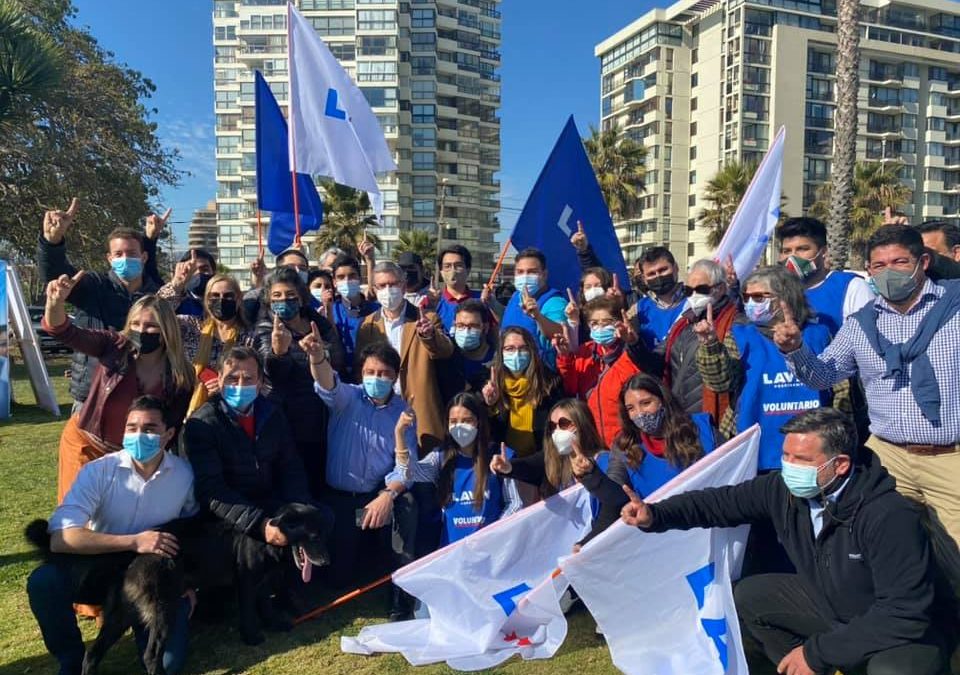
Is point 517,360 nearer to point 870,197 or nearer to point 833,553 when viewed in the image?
point 833,553

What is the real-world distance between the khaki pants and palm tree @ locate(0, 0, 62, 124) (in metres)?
17.3

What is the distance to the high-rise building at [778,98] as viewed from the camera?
61375 mm

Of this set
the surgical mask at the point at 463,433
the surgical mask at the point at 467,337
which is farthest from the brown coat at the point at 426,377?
the surgical mask at the point at 463,433

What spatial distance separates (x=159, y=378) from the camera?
4.46 metres

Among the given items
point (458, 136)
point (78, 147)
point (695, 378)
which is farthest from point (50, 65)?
point (458, 136)

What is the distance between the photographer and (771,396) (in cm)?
425

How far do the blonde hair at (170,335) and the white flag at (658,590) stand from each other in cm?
261

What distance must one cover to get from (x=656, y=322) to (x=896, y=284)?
182 centimetres

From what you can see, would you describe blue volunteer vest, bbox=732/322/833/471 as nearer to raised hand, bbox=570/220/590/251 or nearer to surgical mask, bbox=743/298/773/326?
surgical mask, bbox=743/298/773/326

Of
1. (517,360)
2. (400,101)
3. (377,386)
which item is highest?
(400,101)

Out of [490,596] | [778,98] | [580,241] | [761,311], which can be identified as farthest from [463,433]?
[778,98]

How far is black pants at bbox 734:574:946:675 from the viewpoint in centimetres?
357

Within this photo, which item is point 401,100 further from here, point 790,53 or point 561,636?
point 561,636

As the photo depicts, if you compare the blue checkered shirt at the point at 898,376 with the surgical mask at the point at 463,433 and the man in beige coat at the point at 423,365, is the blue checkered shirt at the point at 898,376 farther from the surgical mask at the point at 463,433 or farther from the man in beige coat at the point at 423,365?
the man in beige coat at the point at 423,365
